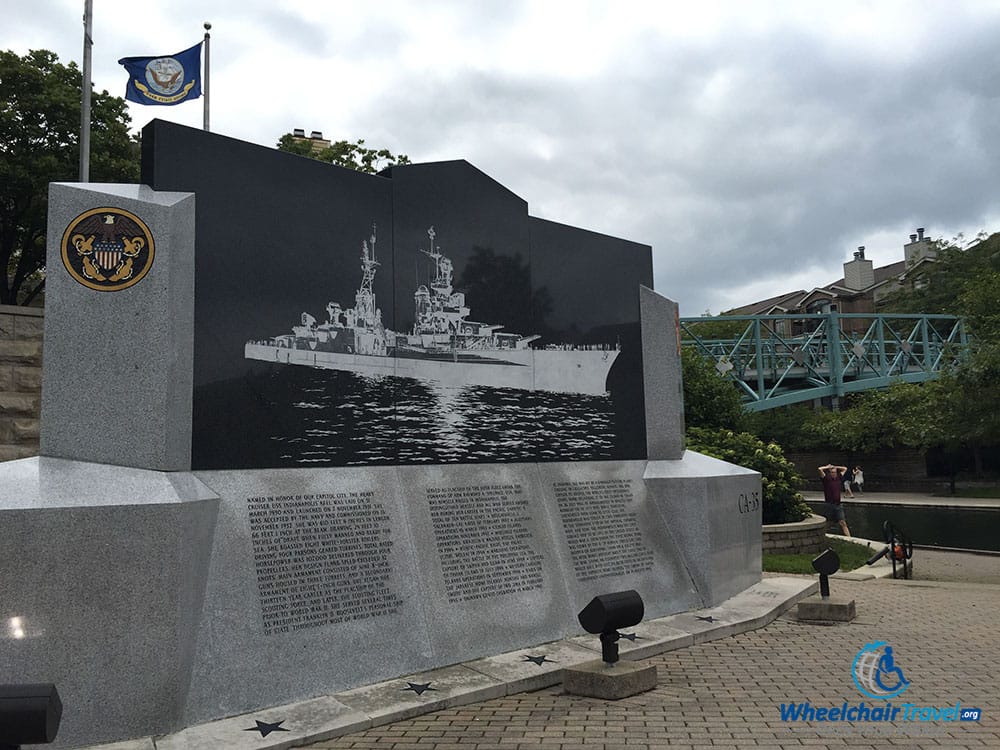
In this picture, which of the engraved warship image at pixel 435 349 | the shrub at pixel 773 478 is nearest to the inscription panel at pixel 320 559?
the engraved warship image at pixel 435 349

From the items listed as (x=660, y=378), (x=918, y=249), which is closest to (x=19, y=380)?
(x=660, y=378)

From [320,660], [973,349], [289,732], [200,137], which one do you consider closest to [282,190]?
[200,137]

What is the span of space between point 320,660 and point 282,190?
4.13 meters

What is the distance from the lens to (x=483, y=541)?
812 cm

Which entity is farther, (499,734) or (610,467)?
(610,467)

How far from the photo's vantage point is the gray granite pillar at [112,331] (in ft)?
19.9

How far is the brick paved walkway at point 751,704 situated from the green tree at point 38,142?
23.8 m

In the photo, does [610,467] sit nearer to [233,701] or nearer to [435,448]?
[435,448]

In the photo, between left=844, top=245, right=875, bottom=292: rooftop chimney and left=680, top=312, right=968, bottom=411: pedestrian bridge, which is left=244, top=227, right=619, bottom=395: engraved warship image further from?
left=844, top=245, right=875, bottom=292: rooftop chimney

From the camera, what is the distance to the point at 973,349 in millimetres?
36469

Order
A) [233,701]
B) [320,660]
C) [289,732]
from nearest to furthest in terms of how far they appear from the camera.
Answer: [289,732], [233,701], [320,660]

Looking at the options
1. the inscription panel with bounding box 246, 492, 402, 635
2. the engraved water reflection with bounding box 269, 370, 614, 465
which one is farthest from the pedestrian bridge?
the inscription panel with bounding box 246, 492, 402, 635

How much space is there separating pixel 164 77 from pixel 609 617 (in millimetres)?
16706

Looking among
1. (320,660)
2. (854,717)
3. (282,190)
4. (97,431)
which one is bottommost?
(854,717)
